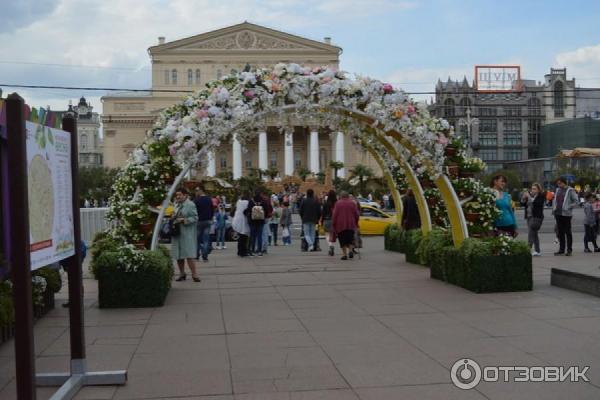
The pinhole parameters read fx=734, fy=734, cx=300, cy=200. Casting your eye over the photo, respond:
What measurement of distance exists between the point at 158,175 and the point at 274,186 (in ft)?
176

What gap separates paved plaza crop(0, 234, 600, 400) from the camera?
6.13 metres

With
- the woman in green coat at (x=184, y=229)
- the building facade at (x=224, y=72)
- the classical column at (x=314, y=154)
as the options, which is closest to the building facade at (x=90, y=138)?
the building facade at (x=224, y=72)

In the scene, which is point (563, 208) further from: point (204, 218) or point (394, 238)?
point (204, 218)

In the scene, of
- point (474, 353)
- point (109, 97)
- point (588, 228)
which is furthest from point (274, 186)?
point (474, 353)

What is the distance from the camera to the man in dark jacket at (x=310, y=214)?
20359 mm

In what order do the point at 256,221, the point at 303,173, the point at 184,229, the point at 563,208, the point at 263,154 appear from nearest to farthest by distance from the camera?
the point at 184,229
the point at 563,208
the point at 256,221
the point at 303,173
the point at 263,154

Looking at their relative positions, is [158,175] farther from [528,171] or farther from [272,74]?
[528,171]

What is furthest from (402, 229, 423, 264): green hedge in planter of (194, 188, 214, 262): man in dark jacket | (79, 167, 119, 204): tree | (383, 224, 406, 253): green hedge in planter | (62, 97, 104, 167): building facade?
(62, 97, 104, 167): building facade

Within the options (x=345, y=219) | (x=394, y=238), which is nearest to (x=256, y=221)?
(x=345, y=219)

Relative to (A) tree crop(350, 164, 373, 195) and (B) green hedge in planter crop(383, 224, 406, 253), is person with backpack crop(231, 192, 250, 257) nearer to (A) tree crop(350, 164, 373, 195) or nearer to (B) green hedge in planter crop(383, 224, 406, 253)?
(B) green hedge in planter crop(383, 224, 406, 253)

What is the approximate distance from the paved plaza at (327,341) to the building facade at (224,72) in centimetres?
7828

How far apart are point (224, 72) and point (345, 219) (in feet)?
245

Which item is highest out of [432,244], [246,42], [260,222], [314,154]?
[246,42]

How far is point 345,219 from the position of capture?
56.1 ft
